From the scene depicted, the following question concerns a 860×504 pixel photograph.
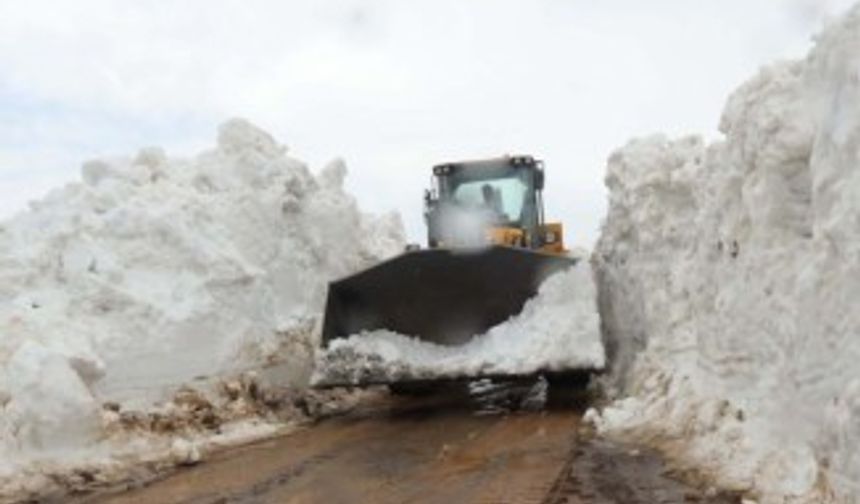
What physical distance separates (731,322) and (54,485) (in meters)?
4.85

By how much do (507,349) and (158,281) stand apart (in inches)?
139

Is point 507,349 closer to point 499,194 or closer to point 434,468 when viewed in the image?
point 434,468

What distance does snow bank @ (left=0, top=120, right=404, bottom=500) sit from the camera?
8719 millimetres

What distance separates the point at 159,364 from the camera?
10484mm

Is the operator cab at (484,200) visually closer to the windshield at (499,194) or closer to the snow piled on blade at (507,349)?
the windshield at (499,194)

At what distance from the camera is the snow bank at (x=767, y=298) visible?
5.41 m

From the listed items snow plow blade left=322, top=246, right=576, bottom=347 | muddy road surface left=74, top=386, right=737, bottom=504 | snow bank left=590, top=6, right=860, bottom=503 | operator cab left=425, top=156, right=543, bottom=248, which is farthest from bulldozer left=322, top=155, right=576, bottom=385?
operator cab left=425, top=156, right=543, bottom=248

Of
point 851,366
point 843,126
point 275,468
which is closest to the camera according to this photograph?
point 851,366

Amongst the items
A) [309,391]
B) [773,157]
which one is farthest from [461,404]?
[773,157]

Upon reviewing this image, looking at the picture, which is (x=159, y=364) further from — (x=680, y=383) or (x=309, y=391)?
(x=680, y=383)

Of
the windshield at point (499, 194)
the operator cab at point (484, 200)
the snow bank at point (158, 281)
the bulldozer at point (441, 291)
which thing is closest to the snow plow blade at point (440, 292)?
the bulldozer at point (441, 291)

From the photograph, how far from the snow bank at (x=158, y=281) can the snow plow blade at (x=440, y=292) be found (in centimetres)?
113

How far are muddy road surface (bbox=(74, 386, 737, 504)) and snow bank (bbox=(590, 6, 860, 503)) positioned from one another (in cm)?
44

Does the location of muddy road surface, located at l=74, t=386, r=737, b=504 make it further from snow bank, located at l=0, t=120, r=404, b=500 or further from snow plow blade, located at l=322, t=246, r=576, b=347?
snow bank, located at l=0, t=120, r=404, b=500
